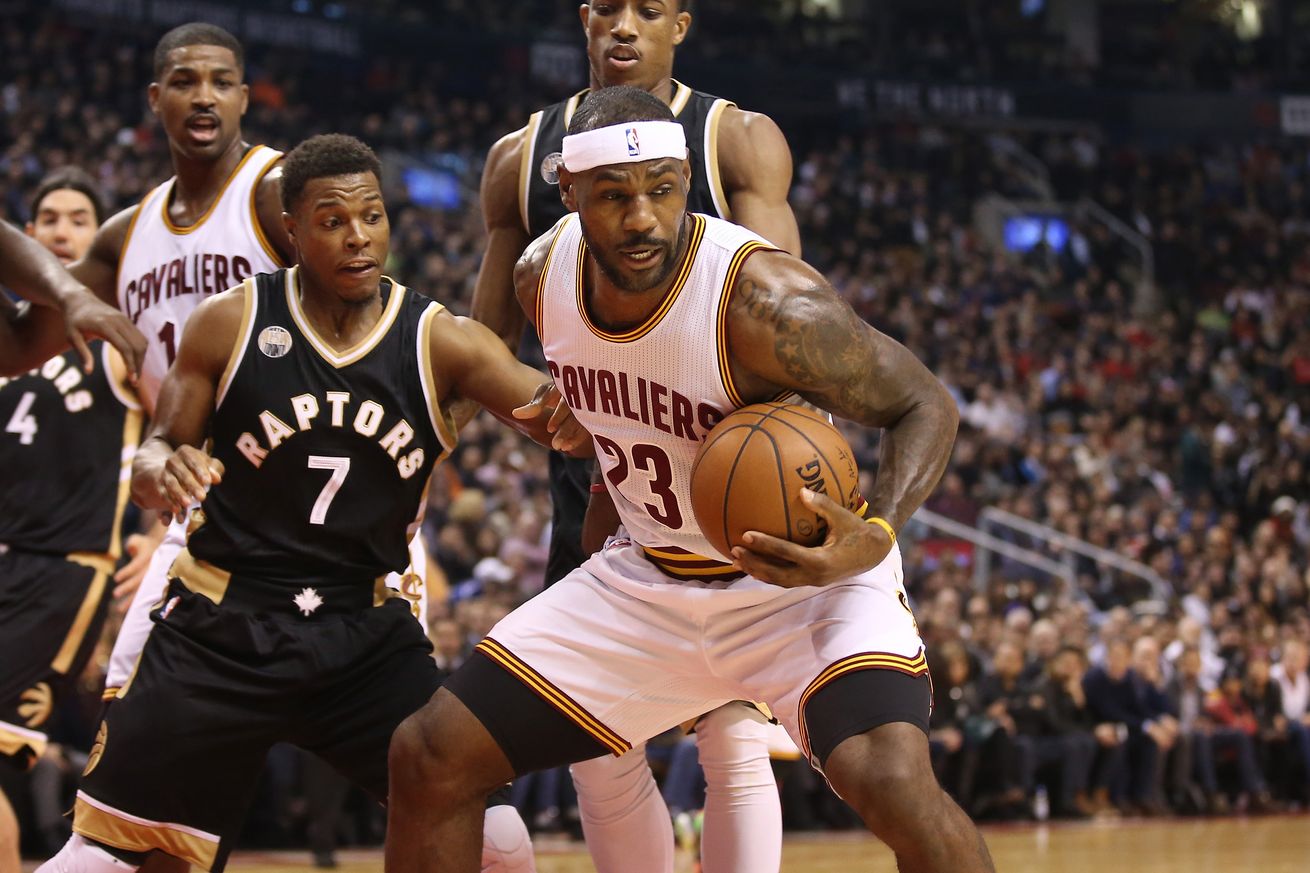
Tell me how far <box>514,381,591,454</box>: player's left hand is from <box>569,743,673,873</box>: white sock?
96 centimetres

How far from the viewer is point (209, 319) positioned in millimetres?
4465

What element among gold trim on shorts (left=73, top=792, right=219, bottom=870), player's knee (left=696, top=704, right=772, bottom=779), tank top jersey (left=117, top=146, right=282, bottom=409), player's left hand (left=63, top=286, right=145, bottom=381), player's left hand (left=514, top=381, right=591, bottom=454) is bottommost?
gold trim on shorts (left=73, top=792, right=219, bottom=870)

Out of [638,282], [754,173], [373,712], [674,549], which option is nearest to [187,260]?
[373,712]

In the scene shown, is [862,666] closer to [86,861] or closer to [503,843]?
[503,843]

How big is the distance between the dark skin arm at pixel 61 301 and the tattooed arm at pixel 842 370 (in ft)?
5.48

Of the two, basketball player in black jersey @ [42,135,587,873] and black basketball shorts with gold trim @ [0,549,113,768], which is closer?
basketball player in black jersey @ [42,135,587,873]

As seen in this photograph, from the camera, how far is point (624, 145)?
388 cm

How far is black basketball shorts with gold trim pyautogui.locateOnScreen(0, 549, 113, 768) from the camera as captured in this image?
223 inches

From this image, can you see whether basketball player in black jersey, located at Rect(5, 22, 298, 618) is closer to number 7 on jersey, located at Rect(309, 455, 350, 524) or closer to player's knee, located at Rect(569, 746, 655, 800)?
number 7 on jersey, located at Rect(309, 455, 350, 524)

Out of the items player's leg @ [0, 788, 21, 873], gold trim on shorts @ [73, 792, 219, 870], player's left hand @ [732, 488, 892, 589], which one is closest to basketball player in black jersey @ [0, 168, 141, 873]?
player's leg @ [0, 788, 21, 873]

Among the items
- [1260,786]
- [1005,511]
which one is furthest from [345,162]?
[1005,511]

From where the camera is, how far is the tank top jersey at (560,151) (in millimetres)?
4930

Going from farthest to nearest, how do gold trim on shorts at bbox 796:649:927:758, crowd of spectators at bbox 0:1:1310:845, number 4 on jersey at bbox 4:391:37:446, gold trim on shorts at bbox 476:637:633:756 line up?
crowd of spectators at bbox 0:1:1310:845, number 4 on jersey at bbox 4:391:37:446, gold trim on shorts at bbox 476:637:633:756, gold trim on shorts at bbox 796:649:927:758

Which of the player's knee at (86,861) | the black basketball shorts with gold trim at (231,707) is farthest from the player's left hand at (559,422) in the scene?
the player's knee at (86,861)
